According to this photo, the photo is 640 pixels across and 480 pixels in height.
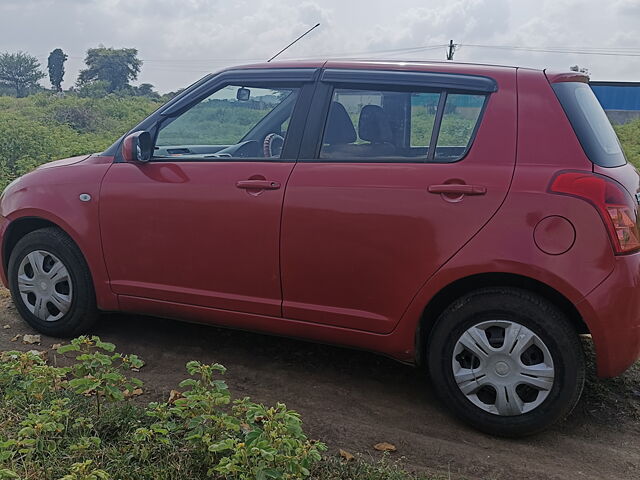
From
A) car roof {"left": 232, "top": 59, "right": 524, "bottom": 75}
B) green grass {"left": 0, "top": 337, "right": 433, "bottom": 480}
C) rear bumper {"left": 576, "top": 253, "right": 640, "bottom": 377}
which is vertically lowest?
green grass {"left": 0, "top": 337, "right": 433, "bottom": 480}

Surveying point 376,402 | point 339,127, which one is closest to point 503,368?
point 376,402

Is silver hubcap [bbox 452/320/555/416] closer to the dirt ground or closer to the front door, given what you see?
the dirt ground

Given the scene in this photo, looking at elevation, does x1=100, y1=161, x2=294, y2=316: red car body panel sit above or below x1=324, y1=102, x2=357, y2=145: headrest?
below

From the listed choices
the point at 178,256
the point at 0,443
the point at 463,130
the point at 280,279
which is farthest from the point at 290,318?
the point at 0,443

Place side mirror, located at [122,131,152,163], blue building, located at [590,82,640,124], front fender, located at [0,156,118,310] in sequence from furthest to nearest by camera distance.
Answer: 1. blue building, located at [590,82,640,124]
2. front fender, located at [0,156,118,310]
3. side mirror, located at [122,131,152,163]

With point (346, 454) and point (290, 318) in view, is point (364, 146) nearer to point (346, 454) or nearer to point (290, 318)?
point (290, 318)

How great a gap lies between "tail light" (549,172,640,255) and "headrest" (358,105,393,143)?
95 cm

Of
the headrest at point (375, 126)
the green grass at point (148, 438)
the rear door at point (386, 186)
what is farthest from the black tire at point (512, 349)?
the headrest at point (375, 126)

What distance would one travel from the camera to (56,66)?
5400 centimetres

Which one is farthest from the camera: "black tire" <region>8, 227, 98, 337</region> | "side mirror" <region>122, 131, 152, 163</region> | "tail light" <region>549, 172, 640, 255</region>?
"black tire" <region>8, 227, 98, 337</region>

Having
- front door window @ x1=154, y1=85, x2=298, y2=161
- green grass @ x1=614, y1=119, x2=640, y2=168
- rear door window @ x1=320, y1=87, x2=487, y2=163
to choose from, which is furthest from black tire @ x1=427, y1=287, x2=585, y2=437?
green grass @ x1=614, y1=119, x2=640, y2=168

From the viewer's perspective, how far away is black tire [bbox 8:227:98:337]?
174 inches

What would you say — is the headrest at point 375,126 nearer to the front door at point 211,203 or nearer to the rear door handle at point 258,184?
the front door at point 211,203

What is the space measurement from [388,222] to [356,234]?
0.63 feet
